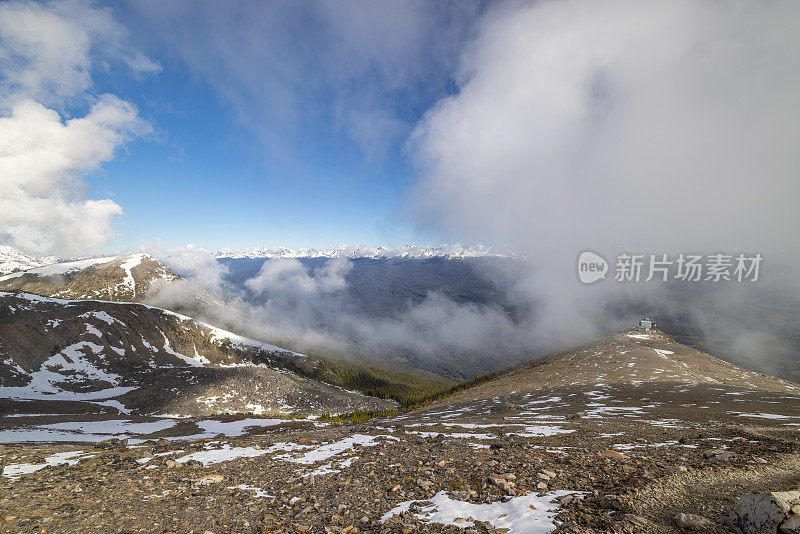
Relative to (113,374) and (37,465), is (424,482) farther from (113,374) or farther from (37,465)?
(113,374)

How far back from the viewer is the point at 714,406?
28.2m

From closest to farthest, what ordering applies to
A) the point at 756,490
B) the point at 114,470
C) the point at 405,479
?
the point at 756,490
the point at 405,479
the point at 114,470

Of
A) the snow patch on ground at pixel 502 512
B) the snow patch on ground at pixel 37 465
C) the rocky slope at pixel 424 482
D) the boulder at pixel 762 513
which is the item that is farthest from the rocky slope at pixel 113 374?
the boulder at pixel 762 513

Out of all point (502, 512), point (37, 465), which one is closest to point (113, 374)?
point (37, 465)

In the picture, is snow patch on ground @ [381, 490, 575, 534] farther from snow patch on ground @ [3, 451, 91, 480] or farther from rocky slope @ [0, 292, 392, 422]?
rocky slope @ [0, 292, 392, 422]

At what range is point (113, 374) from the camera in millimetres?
91125

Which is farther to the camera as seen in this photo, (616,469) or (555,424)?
(555,424)

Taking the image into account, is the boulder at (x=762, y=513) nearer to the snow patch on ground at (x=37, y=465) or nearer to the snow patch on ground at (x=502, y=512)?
the snow patch on ground at (x=502, y=512)

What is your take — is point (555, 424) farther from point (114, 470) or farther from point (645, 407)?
point (114, 470)

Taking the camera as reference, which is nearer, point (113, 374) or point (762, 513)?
point (762, 513)

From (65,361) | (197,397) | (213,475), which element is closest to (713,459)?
(213,475)

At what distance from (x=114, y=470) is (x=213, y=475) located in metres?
5.18

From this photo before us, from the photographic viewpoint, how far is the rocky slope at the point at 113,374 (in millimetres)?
73062

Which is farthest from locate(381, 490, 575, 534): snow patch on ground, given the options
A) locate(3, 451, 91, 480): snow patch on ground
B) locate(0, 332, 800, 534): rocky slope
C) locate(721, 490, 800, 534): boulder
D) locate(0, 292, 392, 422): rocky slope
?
locate(0, 292, 392, 422): rocky slope
